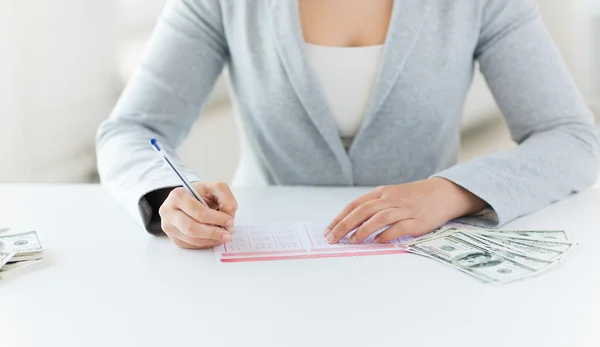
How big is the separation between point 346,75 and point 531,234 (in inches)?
19.0

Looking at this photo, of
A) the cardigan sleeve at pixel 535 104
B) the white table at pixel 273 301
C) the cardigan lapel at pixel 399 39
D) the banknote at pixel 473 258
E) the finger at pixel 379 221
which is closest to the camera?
the white table at pixel 273 301

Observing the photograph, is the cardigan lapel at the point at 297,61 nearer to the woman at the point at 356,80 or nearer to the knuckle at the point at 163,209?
the woman at the point at 356,80

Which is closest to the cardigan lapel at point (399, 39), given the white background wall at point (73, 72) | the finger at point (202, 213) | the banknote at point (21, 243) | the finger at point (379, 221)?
the finger at point (379, 221)

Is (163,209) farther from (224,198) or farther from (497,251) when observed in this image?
(497,251)

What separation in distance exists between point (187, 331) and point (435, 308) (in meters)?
0.26

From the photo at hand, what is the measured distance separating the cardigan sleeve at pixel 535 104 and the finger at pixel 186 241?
17.8 inches

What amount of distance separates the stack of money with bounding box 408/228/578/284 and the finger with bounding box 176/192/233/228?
0.83ft

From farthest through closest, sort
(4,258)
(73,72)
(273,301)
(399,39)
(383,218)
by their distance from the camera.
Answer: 1. (73,72)
2. (399,39)
3. (383,218)
4. (4,258)
5. (273,301)

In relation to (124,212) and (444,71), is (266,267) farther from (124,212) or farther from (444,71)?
(444,71)

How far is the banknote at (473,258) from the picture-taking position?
793 millimetres

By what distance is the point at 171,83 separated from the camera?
1271mm

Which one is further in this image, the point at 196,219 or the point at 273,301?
the point at 196,219

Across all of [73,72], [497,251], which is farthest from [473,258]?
[73,72]

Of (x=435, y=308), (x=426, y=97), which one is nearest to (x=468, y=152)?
(x=426, y=97)
